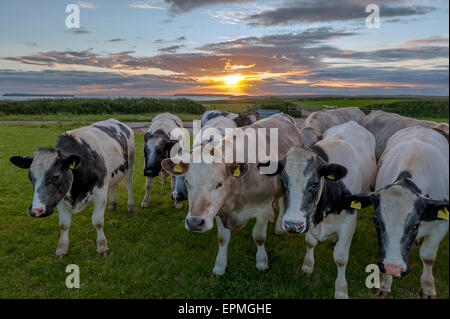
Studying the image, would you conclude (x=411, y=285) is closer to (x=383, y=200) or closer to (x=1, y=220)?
(x=383, y=200)

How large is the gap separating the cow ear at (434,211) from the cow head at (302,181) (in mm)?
950

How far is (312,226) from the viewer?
4.53 metres

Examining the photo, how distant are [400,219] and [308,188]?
106cm

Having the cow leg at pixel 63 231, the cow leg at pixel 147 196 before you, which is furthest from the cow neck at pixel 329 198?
the cow leg at pixel 147 196

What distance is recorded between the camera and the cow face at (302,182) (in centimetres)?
378

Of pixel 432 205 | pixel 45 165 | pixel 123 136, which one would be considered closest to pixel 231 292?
pixel 432 205

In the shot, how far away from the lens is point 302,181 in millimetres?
3859

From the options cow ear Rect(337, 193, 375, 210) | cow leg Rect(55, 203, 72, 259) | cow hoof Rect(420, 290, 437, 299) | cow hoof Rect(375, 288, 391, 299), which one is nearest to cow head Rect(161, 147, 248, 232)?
cow ear Rect(337, 193, 375, 210)

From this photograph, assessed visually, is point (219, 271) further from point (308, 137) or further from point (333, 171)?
point (308, 137)

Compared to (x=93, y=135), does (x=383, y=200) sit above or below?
below

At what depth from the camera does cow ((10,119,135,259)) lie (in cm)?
466

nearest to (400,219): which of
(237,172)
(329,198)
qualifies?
(329,198)

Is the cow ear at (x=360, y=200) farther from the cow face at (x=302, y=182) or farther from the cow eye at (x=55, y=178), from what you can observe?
the cow eye at (x=55, y=178)
